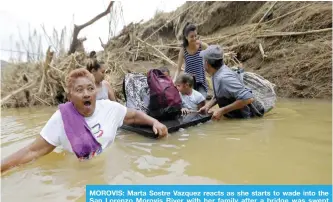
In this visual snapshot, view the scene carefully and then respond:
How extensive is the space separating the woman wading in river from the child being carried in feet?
5.28

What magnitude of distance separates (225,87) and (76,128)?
1854 millimetres

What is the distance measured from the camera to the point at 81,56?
7.08 meters

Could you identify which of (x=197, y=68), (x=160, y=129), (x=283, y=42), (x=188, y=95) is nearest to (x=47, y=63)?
(x=197, y=68)

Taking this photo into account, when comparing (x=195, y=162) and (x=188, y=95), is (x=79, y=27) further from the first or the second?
(x=195, y=162)

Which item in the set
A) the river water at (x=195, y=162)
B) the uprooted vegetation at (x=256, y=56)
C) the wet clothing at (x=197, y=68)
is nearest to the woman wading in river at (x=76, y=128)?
the river water at (x=195, y=162)

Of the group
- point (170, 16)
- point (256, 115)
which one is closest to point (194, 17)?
point (170, 16)

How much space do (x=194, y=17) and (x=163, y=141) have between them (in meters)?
8.48

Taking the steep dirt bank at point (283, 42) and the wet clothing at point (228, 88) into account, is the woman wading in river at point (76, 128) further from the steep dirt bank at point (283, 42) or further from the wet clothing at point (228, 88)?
the steep dirt bank at point (283, 42)

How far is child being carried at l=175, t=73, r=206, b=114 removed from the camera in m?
4.11

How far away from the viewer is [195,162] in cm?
241

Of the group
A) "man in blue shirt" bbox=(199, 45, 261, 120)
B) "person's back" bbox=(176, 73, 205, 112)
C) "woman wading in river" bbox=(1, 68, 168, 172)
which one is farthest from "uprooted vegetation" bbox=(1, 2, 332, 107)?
"woman wading in river" bbox=(1, 68, 168, 172)
